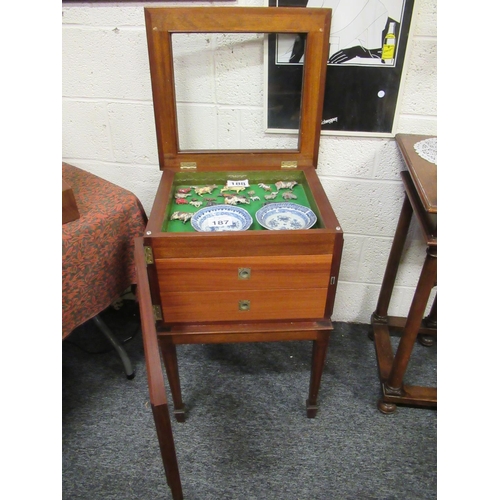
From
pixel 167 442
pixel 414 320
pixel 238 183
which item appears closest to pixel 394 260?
pixel 414 320

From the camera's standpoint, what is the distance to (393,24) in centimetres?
101

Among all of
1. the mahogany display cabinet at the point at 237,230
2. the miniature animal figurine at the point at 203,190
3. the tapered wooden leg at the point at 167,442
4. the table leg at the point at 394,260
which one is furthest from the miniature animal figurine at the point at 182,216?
the table leg at the point at 394,260

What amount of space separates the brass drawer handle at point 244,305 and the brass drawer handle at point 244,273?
7cm

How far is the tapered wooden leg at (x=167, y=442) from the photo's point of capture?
619 mm

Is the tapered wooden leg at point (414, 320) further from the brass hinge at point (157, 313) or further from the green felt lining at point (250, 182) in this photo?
the brass hinge at point (157, 313)

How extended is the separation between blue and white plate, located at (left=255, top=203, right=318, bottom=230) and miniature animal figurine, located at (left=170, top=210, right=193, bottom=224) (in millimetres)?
155

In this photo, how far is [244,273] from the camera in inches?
35.4

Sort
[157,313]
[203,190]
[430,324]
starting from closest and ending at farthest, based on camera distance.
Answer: [157,313]
[203,190]
[430,324]

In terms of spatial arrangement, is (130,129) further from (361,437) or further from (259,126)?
(361,437)

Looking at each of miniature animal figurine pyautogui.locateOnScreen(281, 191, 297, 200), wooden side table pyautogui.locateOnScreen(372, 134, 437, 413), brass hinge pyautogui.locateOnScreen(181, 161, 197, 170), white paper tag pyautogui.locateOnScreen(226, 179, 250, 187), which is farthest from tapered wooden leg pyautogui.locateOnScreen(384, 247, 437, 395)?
brass hinge pyautogui.locateOnScreen(181, 161, 197, 170)

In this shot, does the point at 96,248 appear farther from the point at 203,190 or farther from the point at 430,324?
the point at 430,324

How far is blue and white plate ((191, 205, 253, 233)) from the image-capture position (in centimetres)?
94

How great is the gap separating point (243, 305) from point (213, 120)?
1.77 ft

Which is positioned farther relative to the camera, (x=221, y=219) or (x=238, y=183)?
(x=238, y=183)
